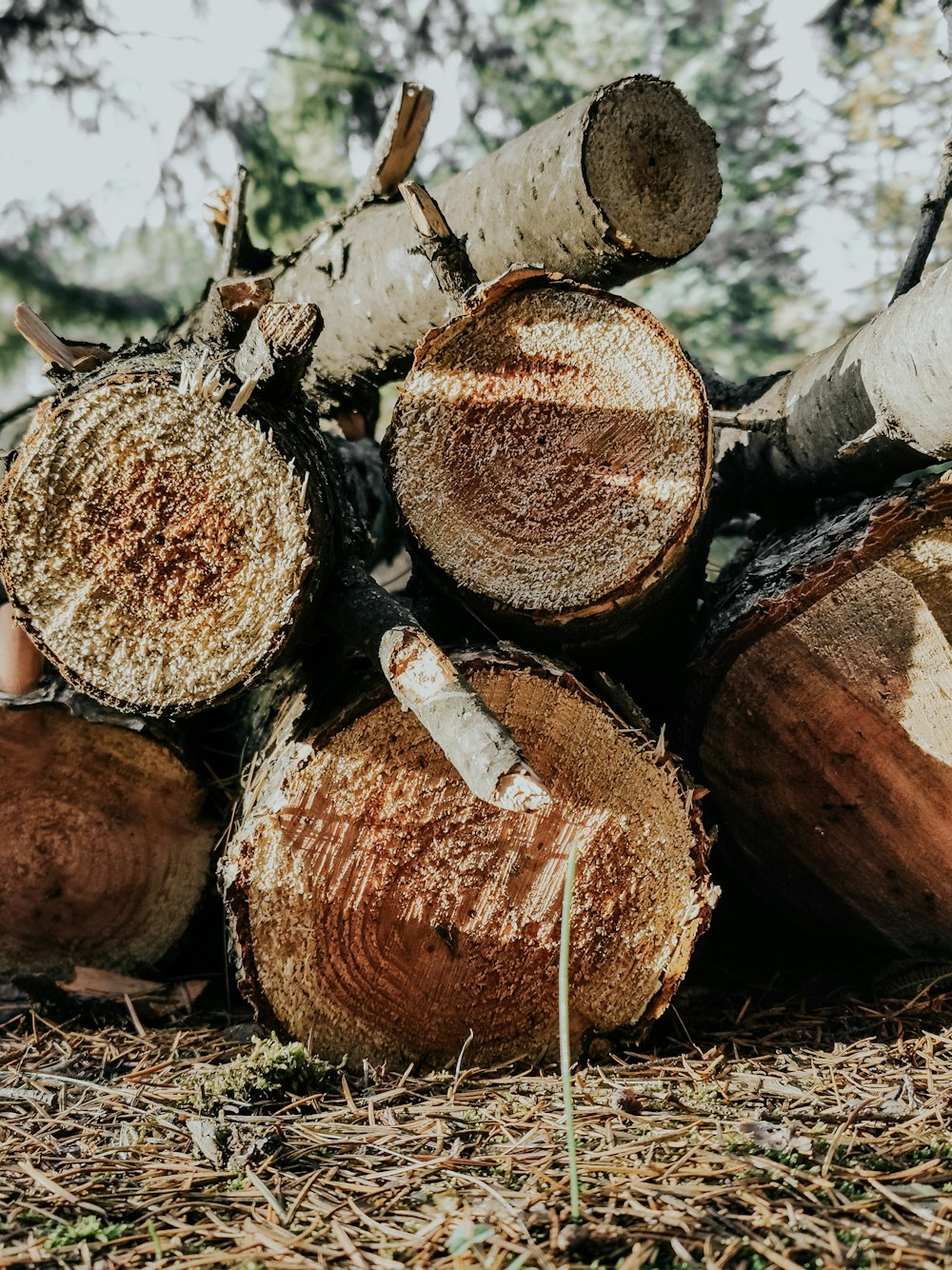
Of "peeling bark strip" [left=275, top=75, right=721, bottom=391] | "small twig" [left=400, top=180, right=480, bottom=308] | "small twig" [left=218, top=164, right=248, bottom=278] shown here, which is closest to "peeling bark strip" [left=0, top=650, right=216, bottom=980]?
"small twig" [left=400, top=180, right=480, bottom=308]

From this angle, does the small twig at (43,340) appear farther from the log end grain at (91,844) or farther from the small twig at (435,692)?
the log end grain at (91,844)

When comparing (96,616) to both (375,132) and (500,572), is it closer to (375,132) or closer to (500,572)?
(500,572)

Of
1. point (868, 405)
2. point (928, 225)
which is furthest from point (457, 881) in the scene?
point (928, 225)

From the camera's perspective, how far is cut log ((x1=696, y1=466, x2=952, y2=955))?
1708 mm

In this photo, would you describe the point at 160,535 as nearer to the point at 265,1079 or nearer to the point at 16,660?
the point at 16,660

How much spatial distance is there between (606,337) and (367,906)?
1.12 meters

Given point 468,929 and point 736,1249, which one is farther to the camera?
point 468,929

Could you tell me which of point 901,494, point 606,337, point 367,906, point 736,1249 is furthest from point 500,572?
point 736,1249

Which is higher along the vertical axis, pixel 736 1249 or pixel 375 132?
pixel 375 132

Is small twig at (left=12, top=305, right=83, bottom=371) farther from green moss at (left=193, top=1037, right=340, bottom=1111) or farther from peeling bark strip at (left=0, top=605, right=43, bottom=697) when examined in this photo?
green moss at (left=193, top=1037, right=340, bottom=1111)

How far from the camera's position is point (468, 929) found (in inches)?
66.4

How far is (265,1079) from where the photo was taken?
1557 mm

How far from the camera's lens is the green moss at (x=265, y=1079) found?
1.55 metres

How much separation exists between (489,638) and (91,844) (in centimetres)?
100
